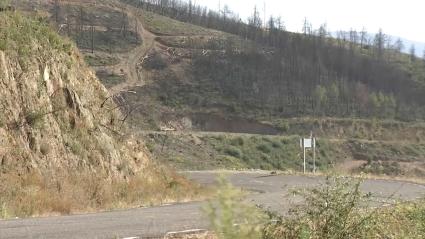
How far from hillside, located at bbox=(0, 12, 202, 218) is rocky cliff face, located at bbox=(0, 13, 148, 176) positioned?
0.10ft

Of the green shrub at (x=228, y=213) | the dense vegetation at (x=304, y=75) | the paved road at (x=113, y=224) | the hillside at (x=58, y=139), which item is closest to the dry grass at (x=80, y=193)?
the hillside at (x=58, y=139)

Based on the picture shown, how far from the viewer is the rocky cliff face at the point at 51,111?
53.2 feet

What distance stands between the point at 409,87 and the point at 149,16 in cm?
5156

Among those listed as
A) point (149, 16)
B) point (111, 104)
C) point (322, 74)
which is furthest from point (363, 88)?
point (111, 104)

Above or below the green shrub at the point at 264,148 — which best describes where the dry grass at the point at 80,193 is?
above

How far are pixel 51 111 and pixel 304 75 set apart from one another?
297ft

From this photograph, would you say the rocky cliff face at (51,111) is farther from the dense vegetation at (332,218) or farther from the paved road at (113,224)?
the dense vegetation at (332,218)

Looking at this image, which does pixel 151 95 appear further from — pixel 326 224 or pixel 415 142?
pixel 326 224

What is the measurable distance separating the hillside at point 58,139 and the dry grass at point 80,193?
0.03 meters

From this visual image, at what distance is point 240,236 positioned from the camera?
321 centimetres

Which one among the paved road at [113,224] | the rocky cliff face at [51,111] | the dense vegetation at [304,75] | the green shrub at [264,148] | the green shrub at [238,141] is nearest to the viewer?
the paved road at [113,224]

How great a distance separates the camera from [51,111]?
703 inches

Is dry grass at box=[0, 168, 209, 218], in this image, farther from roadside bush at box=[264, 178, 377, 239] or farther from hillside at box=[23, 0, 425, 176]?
hillside at box=[23, 0, 425, 176]

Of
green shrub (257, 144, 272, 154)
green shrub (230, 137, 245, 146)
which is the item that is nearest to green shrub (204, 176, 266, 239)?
green shrub (230, 137, 245, 146)
